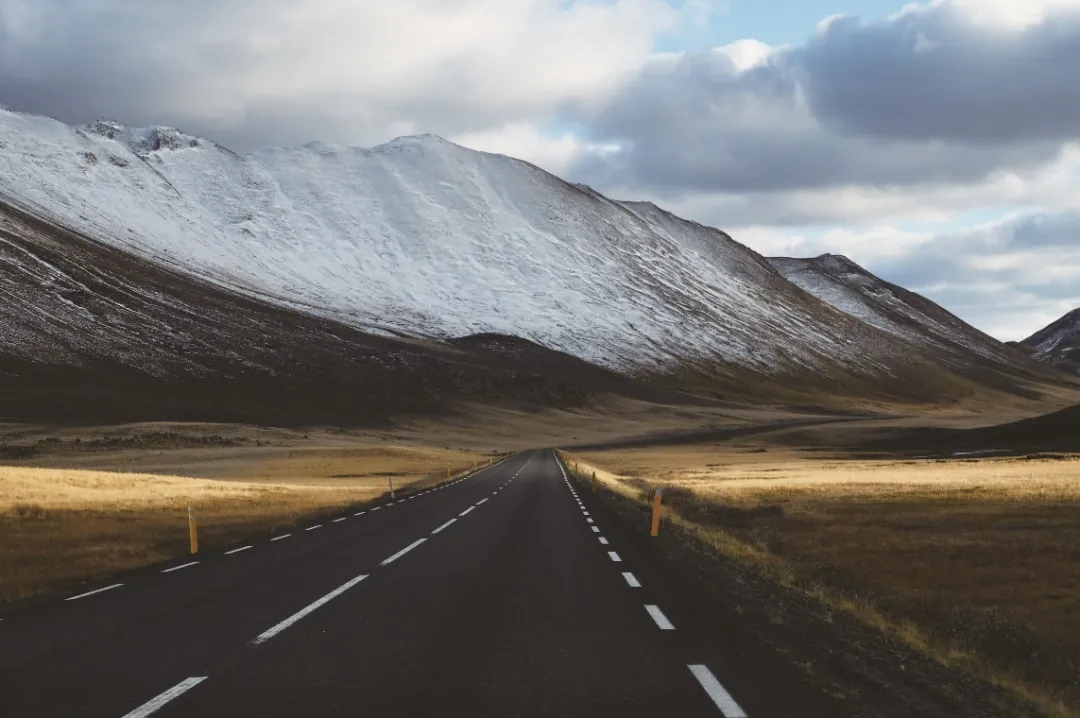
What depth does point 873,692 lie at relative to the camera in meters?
8.59

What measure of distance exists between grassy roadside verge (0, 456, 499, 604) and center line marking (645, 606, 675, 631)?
9.64 metres

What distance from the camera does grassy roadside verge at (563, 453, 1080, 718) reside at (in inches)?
381

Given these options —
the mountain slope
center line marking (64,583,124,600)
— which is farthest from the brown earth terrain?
the mountain slope

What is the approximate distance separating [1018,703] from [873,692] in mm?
1190

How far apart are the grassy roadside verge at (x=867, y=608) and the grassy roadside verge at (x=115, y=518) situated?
1083cm

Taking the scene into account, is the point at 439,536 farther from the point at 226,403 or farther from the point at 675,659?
the point at 226,403

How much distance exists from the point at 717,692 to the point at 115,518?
1024 inches

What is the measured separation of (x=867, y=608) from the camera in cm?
1355

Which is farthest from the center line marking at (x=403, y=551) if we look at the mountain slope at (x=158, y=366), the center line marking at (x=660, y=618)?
the mountain slope at (x=158, y=366)

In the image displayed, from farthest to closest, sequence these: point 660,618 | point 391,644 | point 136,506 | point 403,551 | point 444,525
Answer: point 136,506, point 444,525, point 403,551, point 660,618, point 391,644

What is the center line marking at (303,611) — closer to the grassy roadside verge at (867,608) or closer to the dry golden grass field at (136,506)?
the dry golden grass field at (136,506)

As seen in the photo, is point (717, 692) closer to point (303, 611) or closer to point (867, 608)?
point (867, 608)

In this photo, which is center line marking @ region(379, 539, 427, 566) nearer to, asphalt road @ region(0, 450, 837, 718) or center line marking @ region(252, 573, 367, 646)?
asphalt road @ region(0, 450, 837, 718)

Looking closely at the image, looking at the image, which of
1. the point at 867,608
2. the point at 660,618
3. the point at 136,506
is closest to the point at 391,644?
the point at 660,618
